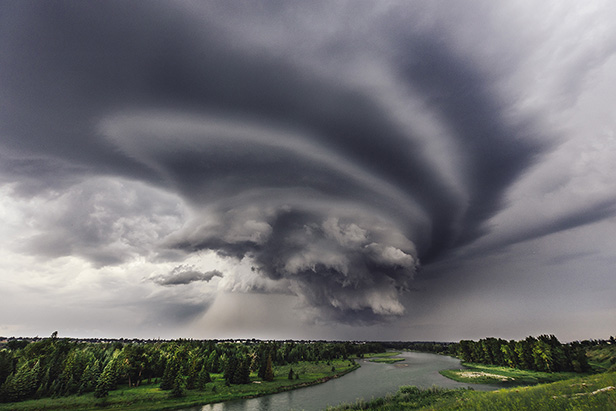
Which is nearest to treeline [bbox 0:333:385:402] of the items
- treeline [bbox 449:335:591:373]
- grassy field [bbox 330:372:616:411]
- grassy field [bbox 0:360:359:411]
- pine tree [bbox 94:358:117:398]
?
Result: pine tree [bbox 94:358:117:398]

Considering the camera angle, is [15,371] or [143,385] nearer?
[15,371]

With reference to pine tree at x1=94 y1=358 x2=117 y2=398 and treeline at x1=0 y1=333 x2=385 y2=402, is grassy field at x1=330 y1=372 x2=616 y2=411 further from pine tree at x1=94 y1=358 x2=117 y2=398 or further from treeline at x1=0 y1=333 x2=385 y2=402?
pine tree at x1=94 y1=358 x2=117 y2=398

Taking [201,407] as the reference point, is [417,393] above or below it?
above

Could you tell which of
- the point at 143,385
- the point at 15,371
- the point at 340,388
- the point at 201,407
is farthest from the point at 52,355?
the point at 340,388

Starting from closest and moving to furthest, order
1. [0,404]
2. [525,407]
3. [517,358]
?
[525,407] < [0,404] < [517,358]

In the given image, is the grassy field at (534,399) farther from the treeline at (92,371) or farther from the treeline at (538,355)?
the treeline at (538,355)

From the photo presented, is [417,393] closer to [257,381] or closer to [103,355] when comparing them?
[257,381]
